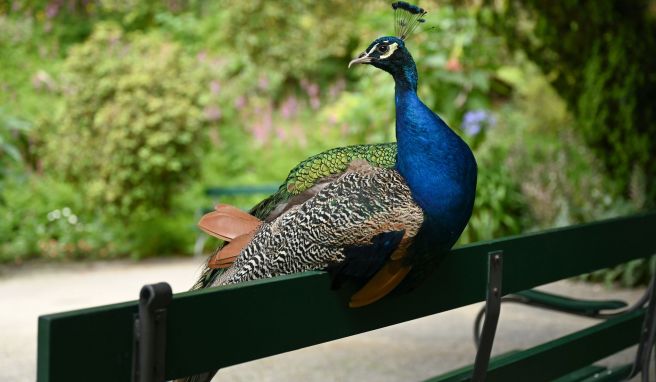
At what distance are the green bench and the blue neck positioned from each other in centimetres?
25

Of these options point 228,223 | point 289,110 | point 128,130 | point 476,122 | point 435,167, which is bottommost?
point 228,223

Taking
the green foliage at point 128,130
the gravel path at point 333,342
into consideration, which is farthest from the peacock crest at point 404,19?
the green foliage at point 128,130

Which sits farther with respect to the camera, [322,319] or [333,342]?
[333,342]

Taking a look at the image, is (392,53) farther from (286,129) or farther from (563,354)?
(286,129)

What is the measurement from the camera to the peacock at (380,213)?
1.68 metres

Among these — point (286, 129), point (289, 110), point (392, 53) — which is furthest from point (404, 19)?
point (289, 110)

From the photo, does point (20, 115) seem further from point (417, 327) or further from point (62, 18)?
point (417, 327)

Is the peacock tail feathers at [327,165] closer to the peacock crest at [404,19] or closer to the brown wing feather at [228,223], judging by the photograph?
the brown wing feather at [228,223]

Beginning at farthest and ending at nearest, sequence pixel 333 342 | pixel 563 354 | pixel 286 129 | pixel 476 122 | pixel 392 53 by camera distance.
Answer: pixel 286 129
pixel 476 122
pixel 333 342
pixel 563 354
pixel 392 53

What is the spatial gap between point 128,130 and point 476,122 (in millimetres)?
3257

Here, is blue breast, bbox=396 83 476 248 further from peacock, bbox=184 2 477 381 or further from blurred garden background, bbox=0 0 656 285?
blurred garden background, bbox=0 0 656 285

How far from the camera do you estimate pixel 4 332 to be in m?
4.96

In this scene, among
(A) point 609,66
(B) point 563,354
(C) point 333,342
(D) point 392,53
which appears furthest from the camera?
(A) point 609,66

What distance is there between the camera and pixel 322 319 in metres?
1.67
